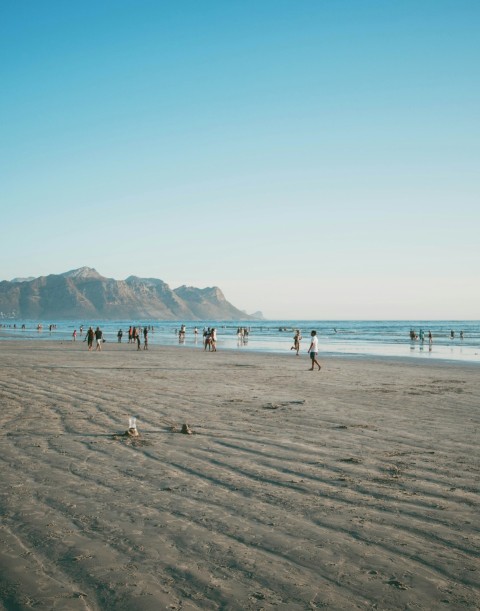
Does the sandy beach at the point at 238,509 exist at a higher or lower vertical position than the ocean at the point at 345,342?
higher

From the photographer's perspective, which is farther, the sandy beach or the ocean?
the ocean

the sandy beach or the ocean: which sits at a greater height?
the sandy beach

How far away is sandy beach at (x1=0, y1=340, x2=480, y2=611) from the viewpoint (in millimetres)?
3398

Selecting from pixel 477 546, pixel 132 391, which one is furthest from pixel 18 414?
pixel 477 546

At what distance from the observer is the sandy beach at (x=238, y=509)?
3.40 metres

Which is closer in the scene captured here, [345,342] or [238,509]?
[238,509]

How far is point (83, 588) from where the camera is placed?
3.38 meters

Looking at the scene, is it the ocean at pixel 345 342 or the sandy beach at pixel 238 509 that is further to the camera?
the ocean at pixel 345 342

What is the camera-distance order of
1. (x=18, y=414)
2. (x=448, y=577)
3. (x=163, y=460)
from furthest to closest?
(x=18, y=414)
(x=163, y=460)
(x=448, y=577)

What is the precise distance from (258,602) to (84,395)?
985cm

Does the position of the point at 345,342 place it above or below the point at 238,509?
below

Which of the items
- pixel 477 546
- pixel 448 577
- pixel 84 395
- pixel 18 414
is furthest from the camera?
pixel 84 395

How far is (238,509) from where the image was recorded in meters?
4.84

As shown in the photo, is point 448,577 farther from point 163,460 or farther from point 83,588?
point 163,460
